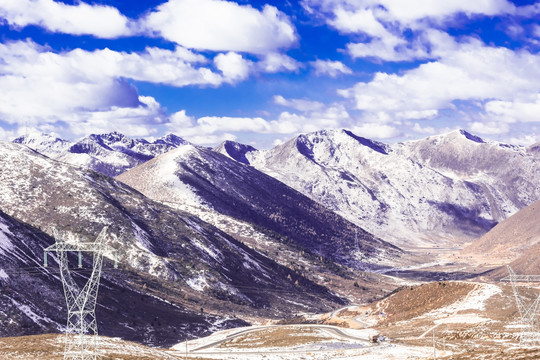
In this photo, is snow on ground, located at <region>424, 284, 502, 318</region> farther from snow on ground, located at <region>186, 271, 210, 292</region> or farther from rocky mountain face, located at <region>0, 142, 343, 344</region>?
snow on ground, located at <region>186, 271, 210, 292</region>

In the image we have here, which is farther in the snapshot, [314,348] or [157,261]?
[157,261]

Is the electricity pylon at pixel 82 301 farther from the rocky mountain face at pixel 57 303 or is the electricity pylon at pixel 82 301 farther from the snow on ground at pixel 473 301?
the snow on ground at pixel 473 301

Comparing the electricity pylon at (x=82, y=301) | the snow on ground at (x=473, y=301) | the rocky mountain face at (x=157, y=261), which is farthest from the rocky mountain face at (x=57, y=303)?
the snow on ground at (x=473, y=301)

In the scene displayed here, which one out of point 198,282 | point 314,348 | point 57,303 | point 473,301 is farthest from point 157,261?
point 473,301

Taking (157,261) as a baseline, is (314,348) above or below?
below

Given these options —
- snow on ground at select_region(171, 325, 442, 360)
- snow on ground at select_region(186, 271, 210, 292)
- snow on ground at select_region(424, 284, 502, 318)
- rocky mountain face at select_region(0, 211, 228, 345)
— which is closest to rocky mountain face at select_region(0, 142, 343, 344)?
snow on ground at select_region(186, 271, 210, 292)

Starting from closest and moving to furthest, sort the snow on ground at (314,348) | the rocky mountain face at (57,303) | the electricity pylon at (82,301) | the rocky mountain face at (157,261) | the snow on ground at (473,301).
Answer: the electricity pylon at (82,301) → the snow on ground at (314,348) → the rocky mountain face at (57,303) → the snow on ground at (473,301) → the rocky mountain face at (157,261)

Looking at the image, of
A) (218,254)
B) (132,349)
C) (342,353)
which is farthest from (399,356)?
(218,254)

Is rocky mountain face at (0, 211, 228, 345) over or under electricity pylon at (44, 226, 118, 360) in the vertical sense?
under

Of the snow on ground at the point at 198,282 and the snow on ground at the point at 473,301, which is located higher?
the snow on ground at the point at 473,301

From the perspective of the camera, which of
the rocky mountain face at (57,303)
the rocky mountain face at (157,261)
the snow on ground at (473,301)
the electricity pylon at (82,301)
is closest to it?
the electricity pylon at (82,301)

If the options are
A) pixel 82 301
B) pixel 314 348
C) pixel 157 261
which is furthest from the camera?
pixel 157 261

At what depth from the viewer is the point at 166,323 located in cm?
13150

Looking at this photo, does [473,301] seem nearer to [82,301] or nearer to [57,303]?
[82,301]
